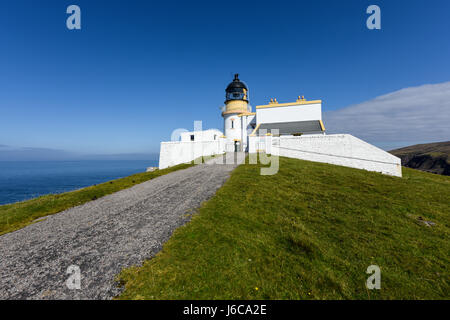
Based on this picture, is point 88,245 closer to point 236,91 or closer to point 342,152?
point 342,152

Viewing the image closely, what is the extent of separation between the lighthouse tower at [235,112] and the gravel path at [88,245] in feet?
88.6

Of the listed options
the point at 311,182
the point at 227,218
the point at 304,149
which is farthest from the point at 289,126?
the point at 227,218

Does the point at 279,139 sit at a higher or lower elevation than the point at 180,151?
higher

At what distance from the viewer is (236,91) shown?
39188 millimetres

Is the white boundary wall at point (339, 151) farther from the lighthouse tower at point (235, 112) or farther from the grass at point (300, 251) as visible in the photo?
Result: the lighthouse tower at point (235, 112)

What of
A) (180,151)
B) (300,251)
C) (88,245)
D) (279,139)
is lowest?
(300,251)

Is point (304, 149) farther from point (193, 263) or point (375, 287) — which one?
point (193, 263)

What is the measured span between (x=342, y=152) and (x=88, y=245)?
24.4 metres

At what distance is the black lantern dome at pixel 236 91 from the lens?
128ft

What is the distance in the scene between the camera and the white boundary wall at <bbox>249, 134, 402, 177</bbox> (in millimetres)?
19234

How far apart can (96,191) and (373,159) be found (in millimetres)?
28035


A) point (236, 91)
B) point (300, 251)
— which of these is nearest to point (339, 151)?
point (300, 251)

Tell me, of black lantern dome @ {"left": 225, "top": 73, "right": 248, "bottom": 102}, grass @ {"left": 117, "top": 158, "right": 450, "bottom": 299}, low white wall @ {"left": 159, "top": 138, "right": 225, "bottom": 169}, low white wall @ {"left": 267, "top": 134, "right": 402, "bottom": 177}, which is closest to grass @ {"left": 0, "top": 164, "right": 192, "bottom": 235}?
grass @ {"left": 117, "top": 158, "right": 450, "bottom": 299}

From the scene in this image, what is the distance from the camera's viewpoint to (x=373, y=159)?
64.7 ft
